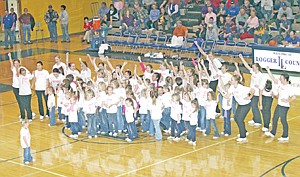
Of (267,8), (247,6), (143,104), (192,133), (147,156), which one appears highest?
(247,6)

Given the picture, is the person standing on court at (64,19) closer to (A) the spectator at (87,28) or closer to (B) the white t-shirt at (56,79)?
(A) the spectator at (87,28)

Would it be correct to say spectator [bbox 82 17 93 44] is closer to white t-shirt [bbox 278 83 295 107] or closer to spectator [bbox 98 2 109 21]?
spectator [bbox 98 2 109 21]

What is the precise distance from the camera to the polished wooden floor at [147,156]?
14.9m

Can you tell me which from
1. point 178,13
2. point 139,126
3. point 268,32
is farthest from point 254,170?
point 178,13

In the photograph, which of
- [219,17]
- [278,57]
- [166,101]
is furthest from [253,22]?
[166,101]

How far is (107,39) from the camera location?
108 ft

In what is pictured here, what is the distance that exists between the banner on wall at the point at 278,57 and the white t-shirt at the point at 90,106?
9.03m

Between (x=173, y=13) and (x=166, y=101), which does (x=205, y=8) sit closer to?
(x=173, y=13)

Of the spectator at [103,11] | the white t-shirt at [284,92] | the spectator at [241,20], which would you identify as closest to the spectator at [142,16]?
the spectator at [103,11]

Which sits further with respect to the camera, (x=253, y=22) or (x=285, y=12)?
(x=285, y=12)

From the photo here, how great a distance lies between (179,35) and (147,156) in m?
14.2

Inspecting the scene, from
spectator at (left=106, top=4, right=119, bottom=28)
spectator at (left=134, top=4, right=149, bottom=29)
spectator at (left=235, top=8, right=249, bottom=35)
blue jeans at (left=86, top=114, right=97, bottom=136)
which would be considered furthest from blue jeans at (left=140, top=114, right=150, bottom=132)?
spectator at (left=106, top=4, right=119, bottom=28)

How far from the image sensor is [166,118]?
17594mm

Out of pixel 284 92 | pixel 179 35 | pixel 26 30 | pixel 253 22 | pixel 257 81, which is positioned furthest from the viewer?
pixel 26 30
